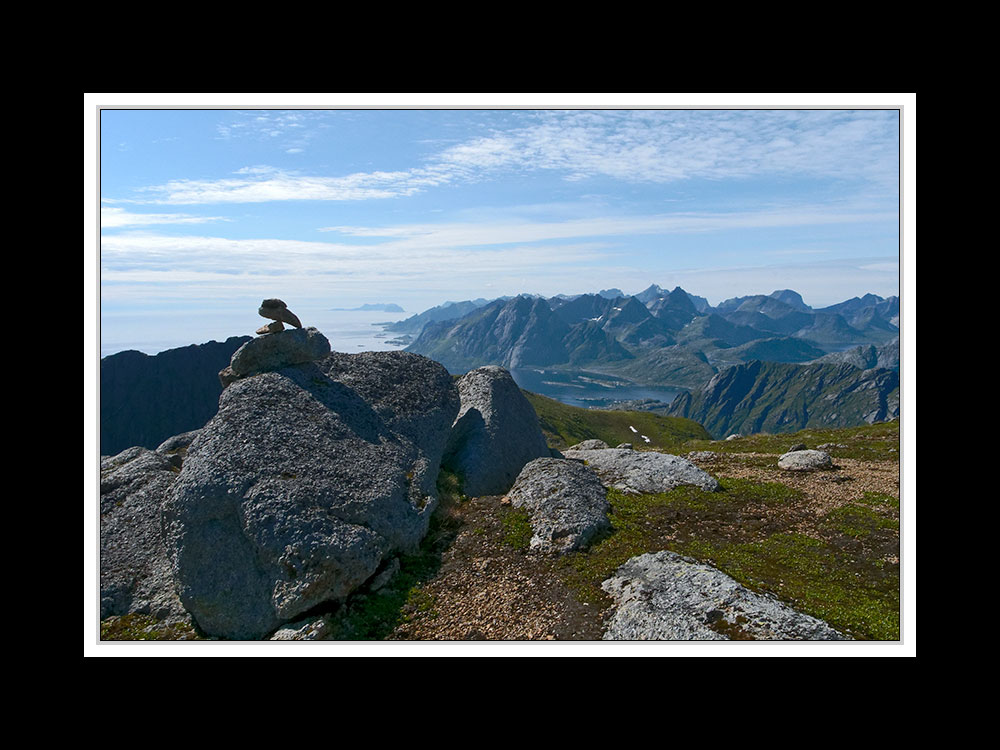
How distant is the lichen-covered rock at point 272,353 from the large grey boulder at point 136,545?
614cm

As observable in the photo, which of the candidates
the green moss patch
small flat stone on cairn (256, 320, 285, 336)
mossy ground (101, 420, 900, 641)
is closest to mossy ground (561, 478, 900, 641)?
mossy ground (101, 420, 900, 641)

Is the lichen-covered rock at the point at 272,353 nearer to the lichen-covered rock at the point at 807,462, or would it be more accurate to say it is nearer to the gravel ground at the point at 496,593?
the gravel ground at the point at 496,593

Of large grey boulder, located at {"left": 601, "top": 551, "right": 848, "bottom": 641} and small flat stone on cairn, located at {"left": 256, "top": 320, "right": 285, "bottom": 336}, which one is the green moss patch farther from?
large grey boulder, located at {"left": 601, "top": 551, "right": 848, "bottom": 641}

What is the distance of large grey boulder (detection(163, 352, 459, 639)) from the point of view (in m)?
17.7

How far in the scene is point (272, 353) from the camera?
87.6 feet

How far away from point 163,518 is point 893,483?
36.5 m

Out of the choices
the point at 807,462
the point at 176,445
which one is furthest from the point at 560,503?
the point at 176,445

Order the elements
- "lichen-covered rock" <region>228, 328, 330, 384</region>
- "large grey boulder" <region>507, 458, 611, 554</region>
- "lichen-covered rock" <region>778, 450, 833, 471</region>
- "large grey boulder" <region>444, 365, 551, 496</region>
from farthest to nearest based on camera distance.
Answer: "lichen-covered rock" <region>778, 450, 833, 471</region>, "large grey boulder" <region>444, 365, 551, 496</region>, "lichen-covered rock" <region>228, 328, 330, 384</region>, "large grey boulder" <region>507, 458, 611, 554</region>

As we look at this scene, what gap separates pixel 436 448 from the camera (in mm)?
26922

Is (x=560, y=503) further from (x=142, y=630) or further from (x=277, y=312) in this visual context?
(x=277, y=312)

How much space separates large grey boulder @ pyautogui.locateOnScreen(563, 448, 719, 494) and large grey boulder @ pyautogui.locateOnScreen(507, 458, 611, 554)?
3.01 metres

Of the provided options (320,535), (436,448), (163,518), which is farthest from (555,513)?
Answer: (163,518)

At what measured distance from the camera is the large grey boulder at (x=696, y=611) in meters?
14.7

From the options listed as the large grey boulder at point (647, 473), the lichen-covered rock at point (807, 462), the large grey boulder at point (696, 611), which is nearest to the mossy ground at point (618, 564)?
the large grey boulder at point (696, 611)
